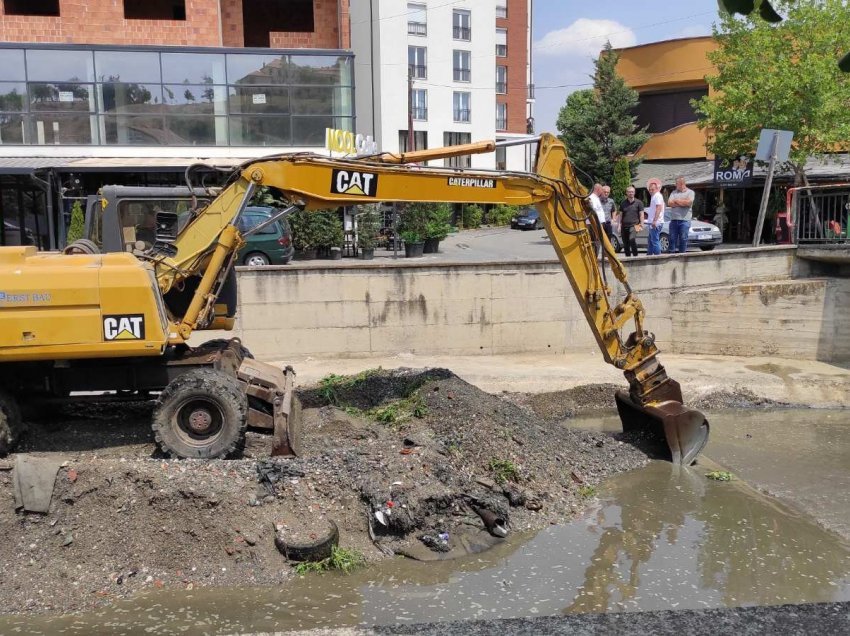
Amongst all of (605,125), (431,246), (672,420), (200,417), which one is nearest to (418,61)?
(605,125)

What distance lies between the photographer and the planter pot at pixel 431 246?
24766 mm

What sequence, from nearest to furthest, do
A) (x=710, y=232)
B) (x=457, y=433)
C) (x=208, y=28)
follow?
(x=457, y=433)
(x=710, y=232)
(x=208, y=28)

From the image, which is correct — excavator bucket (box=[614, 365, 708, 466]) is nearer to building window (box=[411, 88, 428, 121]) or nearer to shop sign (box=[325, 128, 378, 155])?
shop sign (box=[325, 128, 378, 155])

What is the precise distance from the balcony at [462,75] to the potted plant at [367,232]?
84.8 feet

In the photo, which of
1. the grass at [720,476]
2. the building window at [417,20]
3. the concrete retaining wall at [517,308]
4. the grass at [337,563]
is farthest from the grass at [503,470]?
the building window at [417,20]

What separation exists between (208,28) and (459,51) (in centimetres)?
2246

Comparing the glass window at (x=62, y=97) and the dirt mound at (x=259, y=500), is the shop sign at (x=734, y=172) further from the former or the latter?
the dirt mound at (x=259, y=500)

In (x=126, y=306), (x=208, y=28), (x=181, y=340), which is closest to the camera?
(x=126, y=306)

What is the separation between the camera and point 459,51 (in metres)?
47.7

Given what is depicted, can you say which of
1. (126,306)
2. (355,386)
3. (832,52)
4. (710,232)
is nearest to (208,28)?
(710,232)

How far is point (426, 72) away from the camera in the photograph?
4588cm

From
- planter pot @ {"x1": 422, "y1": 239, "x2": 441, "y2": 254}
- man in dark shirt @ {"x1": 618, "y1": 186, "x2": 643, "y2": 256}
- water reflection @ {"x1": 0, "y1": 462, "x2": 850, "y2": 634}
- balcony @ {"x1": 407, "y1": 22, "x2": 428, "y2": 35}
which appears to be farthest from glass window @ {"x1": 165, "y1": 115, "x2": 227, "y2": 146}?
balcony @ {"x1": 407, "y1": 22, "x2": 428, "y2": 35}

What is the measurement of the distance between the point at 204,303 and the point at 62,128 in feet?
65.9

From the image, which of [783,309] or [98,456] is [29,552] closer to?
[98,456]
